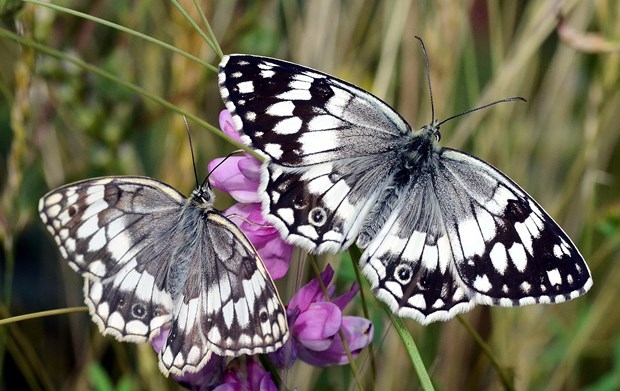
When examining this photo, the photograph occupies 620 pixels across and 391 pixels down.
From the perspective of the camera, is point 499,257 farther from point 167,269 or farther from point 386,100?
point 386,100

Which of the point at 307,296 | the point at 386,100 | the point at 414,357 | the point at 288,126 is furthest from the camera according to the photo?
the point at 386,100

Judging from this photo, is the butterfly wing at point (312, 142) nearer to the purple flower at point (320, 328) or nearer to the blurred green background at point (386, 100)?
the purple flower at point (320, 328)

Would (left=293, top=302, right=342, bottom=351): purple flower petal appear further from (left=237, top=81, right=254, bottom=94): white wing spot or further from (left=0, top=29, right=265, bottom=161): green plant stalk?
(left=237, top=81, right=254, bottom=94): white wing spot

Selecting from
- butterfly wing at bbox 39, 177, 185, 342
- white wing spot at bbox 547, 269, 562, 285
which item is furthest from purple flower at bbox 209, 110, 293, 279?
white wing spot at bbox 547, 269, 562, 285

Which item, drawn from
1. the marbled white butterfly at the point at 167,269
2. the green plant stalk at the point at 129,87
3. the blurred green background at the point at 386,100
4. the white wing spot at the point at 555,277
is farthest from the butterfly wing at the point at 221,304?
the blurred green background at the point at 386,100

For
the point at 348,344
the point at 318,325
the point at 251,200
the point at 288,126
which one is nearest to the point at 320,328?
the point at 318,325

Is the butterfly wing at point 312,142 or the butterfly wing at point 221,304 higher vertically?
the butterfly wing at point 312,142

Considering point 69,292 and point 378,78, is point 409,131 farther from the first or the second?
point 69,292

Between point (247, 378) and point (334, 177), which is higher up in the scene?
point (334, 177)

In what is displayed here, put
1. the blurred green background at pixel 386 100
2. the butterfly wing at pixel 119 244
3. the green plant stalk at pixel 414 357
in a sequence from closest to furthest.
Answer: the green plant stalk at pixel 414 357, the butterfly wing at pixel 119 244, the blurred green background at pixel 386 100
